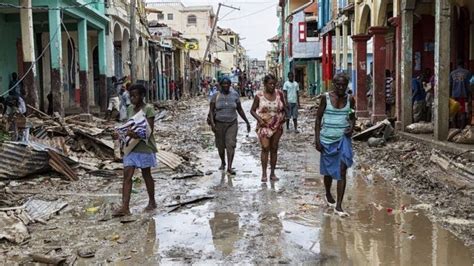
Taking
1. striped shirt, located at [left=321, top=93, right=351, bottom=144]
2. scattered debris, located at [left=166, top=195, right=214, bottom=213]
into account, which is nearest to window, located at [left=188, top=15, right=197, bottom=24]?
scattered debris, located at [left=166, top=195, right=214, bottom=213]

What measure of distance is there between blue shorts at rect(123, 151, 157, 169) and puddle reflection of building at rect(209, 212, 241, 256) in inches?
40.3

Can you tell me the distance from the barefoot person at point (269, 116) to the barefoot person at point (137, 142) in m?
2.27

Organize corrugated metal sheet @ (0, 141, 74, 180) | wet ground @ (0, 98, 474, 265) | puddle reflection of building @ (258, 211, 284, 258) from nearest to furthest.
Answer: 1. wet ground @ (0, 98, 474, 265)
2. puddle reflection of building @ (258, 211, 284, 258)
3. corrugated metal sheet @ (0, 141, 74, 180)

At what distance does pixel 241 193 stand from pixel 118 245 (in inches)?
108

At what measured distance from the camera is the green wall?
789 inches

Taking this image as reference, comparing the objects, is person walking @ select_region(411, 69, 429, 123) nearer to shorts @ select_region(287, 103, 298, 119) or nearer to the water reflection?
shorts @ select_region(287, 103, 298, 119)

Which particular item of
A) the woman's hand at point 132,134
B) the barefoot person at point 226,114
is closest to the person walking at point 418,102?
the barefoot person at point 226,114

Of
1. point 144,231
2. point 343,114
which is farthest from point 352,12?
point 144,231

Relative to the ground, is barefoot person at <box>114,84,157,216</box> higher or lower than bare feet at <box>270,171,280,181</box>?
higher

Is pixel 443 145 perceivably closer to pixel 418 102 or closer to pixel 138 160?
pixel 418 102

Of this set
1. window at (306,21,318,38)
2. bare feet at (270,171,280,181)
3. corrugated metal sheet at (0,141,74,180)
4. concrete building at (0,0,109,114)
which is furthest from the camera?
window at (306,21,318,38)

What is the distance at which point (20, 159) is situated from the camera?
8.77 m

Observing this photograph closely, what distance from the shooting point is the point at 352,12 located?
2095 cm

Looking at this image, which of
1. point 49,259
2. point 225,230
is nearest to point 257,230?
point 225,230
